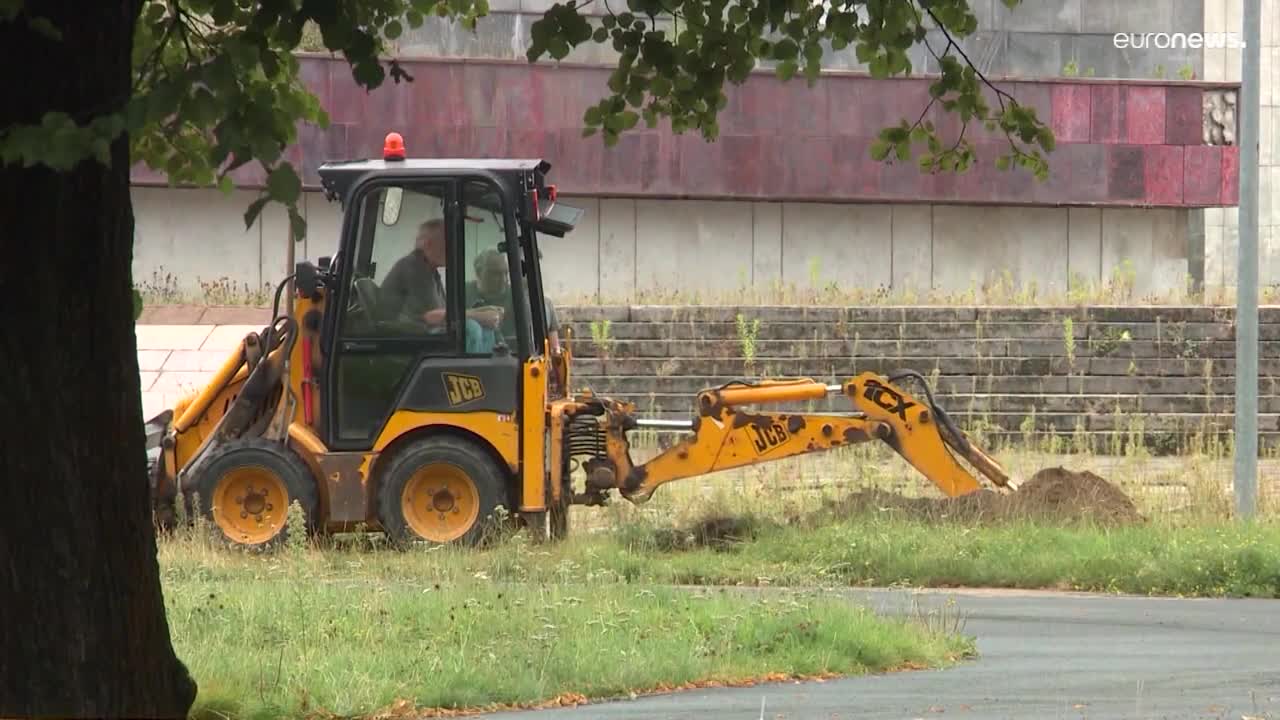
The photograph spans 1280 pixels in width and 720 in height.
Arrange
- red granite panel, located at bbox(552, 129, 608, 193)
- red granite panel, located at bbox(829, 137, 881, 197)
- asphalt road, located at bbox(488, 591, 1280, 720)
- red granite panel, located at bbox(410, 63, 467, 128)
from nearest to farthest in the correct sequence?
asphalt road, located at bbox(488, 591, 1280, 720), red granite panel, located at bbox(410, 63, 467, 128), red granite panel, located at bbox(552, 129, 608, 193), red granite panel, located at bbox(829, 137, 881, 197)

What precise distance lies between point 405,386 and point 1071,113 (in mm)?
23986

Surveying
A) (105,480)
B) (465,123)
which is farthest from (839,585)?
(465,123)

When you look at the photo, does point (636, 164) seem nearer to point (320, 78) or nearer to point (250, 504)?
point (320, 78)

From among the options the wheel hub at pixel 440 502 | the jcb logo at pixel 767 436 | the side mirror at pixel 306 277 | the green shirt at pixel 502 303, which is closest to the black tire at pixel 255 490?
the wheel hub at pixel 440 502

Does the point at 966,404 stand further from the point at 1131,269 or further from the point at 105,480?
the point at 105,480

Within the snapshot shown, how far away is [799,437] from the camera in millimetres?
15867

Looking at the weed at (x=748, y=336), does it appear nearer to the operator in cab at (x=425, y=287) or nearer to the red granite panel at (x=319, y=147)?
the red granite panel at (x=319, y=147)

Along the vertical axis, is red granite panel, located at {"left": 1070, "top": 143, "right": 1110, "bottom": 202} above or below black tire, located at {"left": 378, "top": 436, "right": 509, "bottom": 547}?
above

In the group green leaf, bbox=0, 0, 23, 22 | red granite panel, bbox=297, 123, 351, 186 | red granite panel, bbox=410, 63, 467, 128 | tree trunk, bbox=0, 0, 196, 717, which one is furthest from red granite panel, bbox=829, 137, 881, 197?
green leaf, bbox=0, 0, 23, 22

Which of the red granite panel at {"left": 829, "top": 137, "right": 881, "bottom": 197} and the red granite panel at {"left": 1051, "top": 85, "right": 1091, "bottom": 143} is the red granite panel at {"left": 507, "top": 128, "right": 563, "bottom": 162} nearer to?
the red granite panel at {"left": 829, "top": 137, "right": 881, "bottom": 197}

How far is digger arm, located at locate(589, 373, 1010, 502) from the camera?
15.9 m

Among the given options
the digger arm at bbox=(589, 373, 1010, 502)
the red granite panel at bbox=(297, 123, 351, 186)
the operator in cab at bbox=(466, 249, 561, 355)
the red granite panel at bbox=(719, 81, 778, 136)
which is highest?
the red granite panel at bbox=(719, 81, 778, 136)

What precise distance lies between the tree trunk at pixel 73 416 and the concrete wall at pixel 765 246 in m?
28.9

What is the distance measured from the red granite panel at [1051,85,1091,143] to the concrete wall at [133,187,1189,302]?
5.09ft
